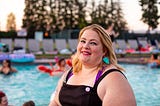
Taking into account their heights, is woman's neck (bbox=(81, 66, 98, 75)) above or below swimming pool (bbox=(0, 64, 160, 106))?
above

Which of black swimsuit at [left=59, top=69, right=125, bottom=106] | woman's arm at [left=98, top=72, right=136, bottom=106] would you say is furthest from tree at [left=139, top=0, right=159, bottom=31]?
woman's arm at [left=98, top=72, right=136, bottom=106]

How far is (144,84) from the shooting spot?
1313 cm

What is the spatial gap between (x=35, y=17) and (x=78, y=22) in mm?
5924

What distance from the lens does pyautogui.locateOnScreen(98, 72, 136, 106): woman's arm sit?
2080 mm

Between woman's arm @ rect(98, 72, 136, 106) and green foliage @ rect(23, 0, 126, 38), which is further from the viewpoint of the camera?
green foliage @ rect(23, 0, 126, 38)

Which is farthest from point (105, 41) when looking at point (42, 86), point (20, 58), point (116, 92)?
point (20, 58)

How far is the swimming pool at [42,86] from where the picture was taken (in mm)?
9695

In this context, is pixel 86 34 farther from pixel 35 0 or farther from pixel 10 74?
pixel 35 0

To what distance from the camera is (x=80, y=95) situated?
7.38 feet

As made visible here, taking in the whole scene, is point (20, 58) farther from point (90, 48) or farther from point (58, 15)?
point (58, 15)

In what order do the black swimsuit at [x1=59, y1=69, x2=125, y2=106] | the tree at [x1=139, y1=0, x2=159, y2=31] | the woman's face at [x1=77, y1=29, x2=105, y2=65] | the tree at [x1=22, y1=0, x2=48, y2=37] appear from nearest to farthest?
the black swimsuit at [x1=59, y1=69, x2=125, y2=106] < the woman's face at [x1=77, y1=29, x2=105, y2=65] < the tree at [x1=139, y1=0, x2=159, y2=31] < the tree at [x1=22, y1=0, x2=48, y2=37]

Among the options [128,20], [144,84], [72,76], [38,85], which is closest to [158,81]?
[144,84]

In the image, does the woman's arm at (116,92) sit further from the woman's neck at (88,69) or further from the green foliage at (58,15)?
the green foliage at (58,15)

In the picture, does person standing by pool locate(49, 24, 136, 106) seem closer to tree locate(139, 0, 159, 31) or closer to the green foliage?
tree locate(139, 0, 159, 31)
